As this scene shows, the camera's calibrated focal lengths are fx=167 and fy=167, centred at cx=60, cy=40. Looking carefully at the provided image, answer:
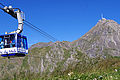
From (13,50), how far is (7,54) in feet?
2.52

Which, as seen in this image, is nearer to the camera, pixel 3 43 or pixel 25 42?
pixel 3 43

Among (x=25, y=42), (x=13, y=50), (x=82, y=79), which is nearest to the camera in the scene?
(x=82, y=79)

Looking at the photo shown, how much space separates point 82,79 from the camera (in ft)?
22.9

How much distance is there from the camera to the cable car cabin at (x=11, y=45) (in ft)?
45.5

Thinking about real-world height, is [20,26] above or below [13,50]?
above

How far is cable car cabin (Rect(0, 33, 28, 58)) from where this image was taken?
546 inches

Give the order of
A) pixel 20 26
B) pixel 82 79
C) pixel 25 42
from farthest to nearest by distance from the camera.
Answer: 1. pixel 25 42
2. pixel 20 26
3. pixel 82 79

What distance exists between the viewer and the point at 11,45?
46.7 ft

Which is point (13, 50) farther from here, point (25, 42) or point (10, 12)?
point (10, 12)

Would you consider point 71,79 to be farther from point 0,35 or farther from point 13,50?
point 0,35

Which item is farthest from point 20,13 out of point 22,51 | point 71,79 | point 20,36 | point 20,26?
point 71,79

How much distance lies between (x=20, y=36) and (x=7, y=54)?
188 cm

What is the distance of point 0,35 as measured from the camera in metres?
14.4

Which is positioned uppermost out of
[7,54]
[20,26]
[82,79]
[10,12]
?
[10,12]
